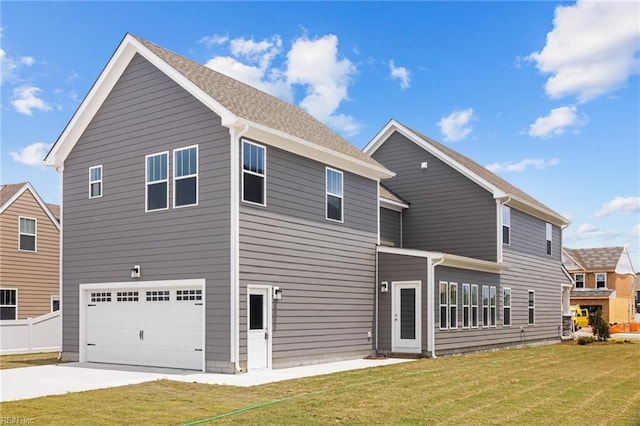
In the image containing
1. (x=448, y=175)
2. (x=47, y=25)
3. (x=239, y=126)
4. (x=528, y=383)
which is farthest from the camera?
(x=448, y=175)

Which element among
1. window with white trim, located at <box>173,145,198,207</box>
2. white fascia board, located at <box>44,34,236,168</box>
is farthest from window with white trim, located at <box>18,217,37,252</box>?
window with white trim, located at <box>173,145,198,207</box>

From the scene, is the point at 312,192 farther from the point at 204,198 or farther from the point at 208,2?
the point at 208,2

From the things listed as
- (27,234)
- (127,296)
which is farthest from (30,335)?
(127,296)

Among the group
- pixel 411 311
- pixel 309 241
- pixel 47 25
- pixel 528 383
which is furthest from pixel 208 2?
pixel 528 383

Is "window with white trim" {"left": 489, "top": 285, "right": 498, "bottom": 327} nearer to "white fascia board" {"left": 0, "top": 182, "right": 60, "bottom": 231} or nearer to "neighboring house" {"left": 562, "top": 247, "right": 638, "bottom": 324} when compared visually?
"white fascia board" {"left": 0, "top": 182, "right": 60, "bottom": 231}

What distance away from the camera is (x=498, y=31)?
20.1m

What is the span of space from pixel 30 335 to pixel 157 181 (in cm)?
1070

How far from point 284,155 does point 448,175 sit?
9.65 m

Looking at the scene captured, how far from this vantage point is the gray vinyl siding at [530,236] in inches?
1007

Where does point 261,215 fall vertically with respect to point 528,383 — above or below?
above

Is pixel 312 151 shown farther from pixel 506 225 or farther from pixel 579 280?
pixel 579 280

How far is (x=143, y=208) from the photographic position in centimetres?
1716

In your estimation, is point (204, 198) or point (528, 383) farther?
point (204, 198)

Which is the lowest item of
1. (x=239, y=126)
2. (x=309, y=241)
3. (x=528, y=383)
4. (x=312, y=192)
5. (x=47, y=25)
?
(x=528, y=383)
